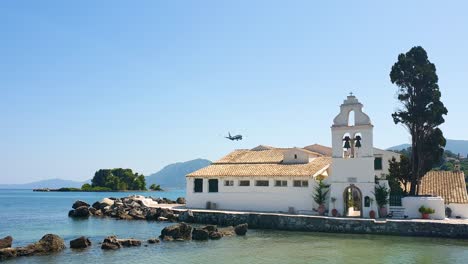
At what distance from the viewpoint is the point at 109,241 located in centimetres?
2597

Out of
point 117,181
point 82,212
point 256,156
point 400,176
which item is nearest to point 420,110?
point 400,176

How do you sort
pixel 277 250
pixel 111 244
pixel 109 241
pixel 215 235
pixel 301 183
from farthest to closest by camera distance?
pixel 301 183 < pixel 215 235 < pixel 109 241 < pixel 111 244 < pixel 277 250

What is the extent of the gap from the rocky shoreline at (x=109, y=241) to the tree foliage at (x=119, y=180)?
11243 centimetres

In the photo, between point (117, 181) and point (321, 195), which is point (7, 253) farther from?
point (117, 181)

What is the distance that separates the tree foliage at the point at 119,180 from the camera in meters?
138

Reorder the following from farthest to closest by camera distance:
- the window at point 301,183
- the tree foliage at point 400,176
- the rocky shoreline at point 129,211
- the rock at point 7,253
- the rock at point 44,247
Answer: the rocky shoreline at point 129,211 → the window at point 301,183 → the tree foliage at point 400,176 → the rock at point 44,247 → the rock at point 7,253

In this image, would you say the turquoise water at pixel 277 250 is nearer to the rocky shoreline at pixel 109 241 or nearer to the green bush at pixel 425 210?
the rocky shoreline at pixel 109 241

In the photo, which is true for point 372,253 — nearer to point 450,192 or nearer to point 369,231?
point 369,231

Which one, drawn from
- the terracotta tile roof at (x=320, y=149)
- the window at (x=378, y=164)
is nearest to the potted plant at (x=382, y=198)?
the window at (x=378, y=164)

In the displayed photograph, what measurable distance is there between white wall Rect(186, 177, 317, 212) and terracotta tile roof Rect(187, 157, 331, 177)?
460mm

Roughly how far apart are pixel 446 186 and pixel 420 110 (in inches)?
266

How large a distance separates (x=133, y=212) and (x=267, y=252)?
881 inches

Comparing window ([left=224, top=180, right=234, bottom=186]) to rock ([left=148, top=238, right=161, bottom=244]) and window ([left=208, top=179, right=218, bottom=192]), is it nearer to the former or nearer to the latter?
window ([left=208, top=179, right=218, bottom=192])

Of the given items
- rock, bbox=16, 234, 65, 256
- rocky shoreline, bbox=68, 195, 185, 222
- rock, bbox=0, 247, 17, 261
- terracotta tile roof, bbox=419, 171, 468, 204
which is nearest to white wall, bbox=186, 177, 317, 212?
rocky shoreline, bbox=68, 195, 185, 222
